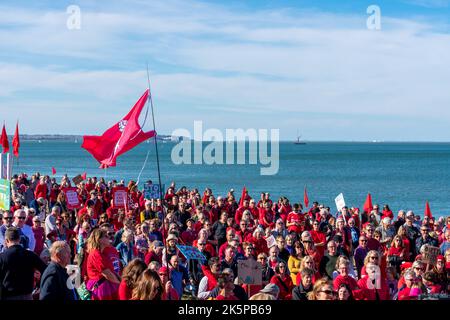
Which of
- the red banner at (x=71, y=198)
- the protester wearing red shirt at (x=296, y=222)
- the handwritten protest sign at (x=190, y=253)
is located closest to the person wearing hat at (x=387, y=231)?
the protester wearing red shirt at (x=296, y=222)

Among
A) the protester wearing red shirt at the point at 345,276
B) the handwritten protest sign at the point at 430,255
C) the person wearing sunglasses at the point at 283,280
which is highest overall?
the handwritten protest sign at the point at 430,255

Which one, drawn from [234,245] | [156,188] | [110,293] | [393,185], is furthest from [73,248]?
[393,185]

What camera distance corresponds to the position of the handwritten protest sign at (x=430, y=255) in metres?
8.74

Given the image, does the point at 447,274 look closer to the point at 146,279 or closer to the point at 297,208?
the point at 146,279

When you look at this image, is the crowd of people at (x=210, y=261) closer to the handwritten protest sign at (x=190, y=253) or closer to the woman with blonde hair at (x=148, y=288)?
the woman with blonde hair at (x=148, y=288)

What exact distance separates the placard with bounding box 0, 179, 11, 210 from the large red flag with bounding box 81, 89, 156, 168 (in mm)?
1678

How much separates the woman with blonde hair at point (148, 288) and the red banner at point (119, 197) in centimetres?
1075

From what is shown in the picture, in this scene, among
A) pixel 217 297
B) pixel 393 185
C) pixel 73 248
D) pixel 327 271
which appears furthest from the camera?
pixel 393 185

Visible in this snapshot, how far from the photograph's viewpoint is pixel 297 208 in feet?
51.2

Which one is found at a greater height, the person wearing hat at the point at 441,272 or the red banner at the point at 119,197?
the red banner at the point at 119,197

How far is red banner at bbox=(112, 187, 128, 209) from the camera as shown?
54.4 ft

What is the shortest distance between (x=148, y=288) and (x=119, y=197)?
36.2 ft

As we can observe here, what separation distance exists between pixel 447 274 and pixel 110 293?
15.4 ft

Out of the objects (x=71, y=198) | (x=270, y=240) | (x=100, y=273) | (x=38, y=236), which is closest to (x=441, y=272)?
(x=270, y=240)
